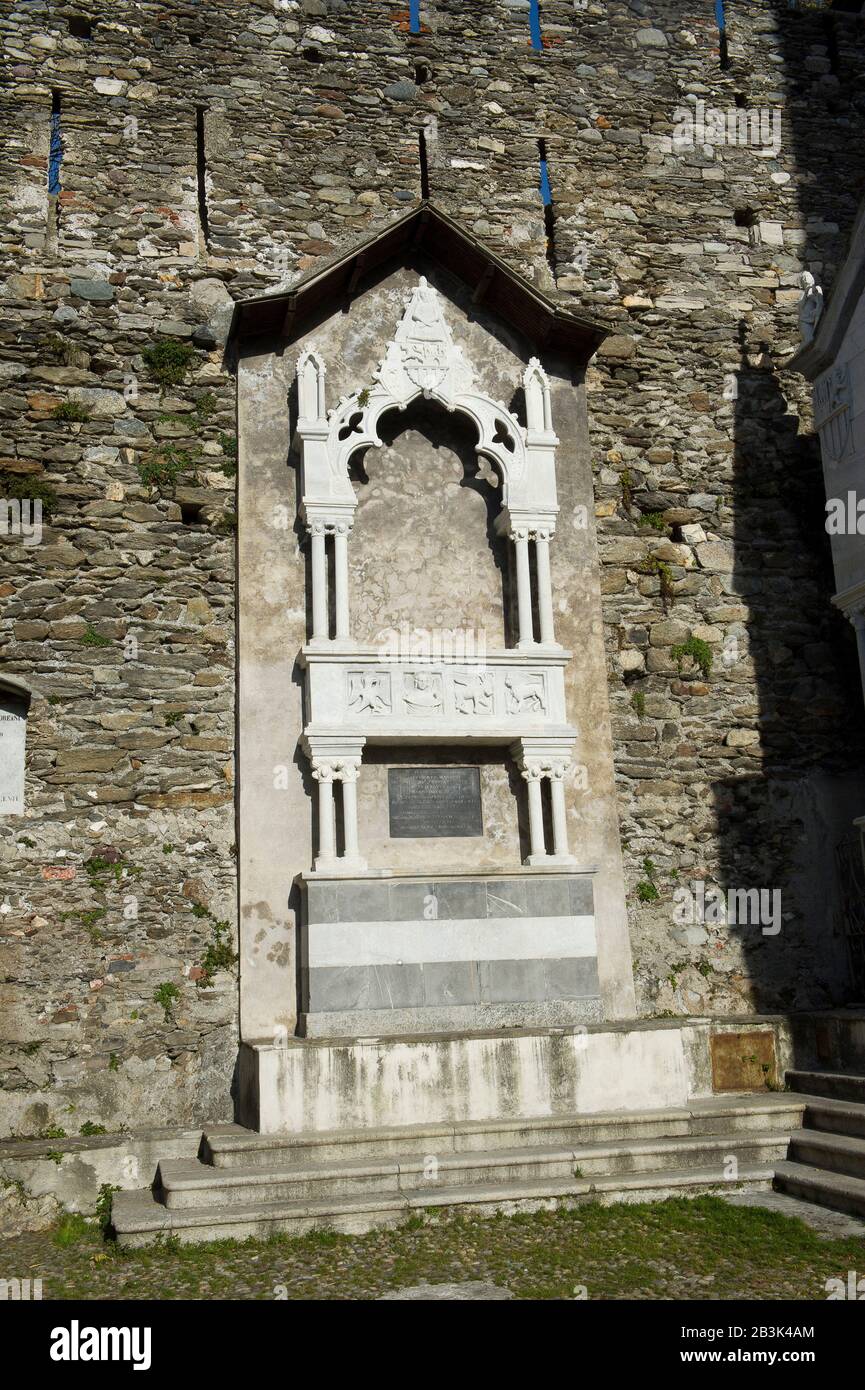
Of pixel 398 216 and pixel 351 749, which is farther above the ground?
pixel 398 216

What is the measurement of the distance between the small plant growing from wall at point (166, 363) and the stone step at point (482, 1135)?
5418mm

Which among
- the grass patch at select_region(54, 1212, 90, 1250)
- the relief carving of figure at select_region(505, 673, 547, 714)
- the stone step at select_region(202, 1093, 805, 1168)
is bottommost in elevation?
the grass patch at select_region(54, 1212, 90, 1250)

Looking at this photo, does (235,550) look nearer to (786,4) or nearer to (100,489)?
(100,489)

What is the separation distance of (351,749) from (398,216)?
15.6 ft

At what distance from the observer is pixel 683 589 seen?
999cm

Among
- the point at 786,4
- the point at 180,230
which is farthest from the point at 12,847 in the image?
the point at 786,4

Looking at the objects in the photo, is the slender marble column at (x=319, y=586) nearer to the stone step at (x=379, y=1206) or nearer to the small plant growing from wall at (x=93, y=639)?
the small plant growing from wall at (x=93, y=639)

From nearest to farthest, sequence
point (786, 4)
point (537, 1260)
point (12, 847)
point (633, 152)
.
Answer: point (537, 1260), point (12, 847), point (633, 152), point (786, 4)

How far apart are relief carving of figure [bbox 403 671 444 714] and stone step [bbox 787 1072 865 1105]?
3518 millimetres

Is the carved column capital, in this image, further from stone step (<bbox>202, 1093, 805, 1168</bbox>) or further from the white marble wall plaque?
the white marble wall plaque

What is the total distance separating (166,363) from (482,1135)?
19.7 feet

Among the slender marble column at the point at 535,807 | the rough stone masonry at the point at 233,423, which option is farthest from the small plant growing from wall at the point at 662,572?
the slender marble column at the point at 535,807

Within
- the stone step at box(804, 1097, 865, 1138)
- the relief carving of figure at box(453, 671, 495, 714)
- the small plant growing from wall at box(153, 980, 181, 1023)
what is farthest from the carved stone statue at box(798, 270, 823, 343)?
the small plant growing from wall at box(153, 980, 181, 1023)

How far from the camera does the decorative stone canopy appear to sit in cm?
927
